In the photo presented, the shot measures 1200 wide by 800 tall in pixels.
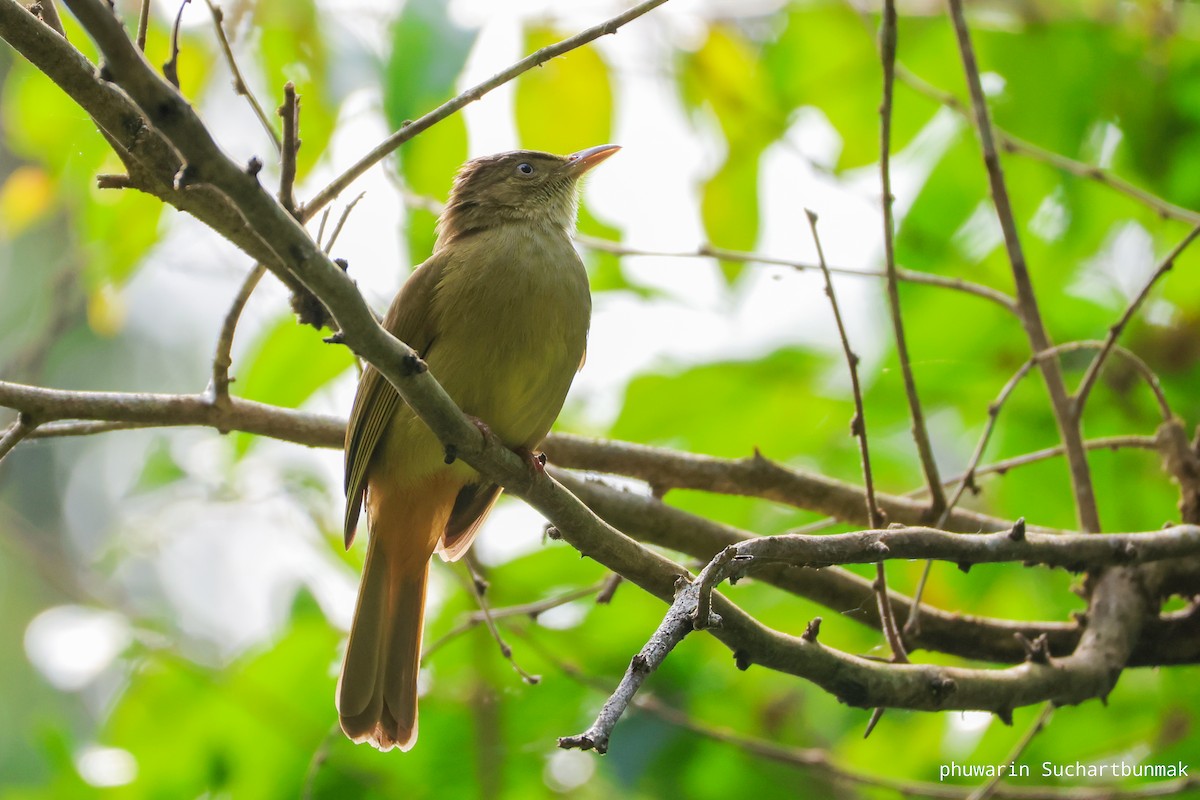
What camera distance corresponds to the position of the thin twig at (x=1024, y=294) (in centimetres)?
320

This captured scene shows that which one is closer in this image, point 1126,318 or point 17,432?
point 17,432

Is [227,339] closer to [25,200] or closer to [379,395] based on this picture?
[379,395]

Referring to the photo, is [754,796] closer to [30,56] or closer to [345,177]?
[345,177]

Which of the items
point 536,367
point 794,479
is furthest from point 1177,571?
point 536,367

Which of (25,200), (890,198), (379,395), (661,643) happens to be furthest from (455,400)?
(25,200)

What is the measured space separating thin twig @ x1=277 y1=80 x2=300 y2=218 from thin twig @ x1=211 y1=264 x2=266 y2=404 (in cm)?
51

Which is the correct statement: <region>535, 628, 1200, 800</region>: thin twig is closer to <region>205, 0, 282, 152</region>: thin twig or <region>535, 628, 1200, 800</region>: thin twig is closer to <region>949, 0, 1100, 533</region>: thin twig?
<region>949, 0, 1100, 533</region>: thin twig

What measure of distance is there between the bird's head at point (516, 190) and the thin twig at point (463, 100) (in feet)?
4.47

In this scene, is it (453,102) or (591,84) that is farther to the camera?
(591,84)

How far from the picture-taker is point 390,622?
11.5 feet

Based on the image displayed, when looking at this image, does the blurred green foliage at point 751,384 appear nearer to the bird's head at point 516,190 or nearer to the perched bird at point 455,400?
the bird's head at point 516,190

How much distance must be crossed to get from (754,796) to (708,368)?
59.7 inches

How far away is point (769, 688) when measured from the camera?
4.50 m

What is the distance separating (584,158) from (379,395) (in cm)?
148
